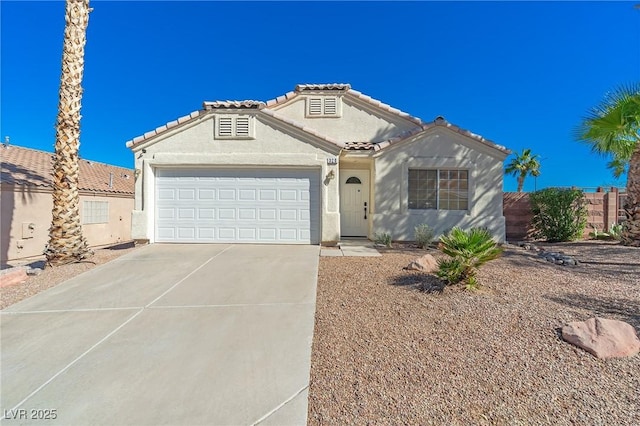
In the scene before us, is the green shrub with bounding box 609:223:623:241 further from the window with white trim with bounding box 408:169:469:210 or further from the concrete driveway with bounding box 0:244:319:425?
the concrete driveway with bounding box 0:244:319:425

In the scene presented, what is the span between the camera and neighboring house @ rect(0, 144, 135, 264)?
13.5m

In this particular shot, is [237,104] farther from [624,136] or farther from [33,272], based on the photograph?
[624,136]

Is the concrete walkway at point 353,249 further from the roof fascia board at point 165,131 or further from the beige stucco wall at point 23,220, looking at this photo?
the beige stucco wall at point 23,220

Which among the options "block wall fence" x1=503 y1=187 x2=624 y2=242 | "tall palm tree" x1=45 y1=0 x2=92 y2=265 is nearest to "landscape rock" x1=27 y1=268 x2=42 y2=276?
"tall palm tree" x1=45 y1=0 x2=92 y2=265

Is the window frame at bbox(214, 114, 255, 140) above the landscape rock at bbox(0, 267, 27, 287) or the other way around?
above

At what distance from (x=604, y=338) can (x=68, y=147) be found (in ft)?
38.4

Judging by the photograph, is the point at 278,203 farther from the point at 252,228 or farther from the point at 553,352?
the point at 553,352

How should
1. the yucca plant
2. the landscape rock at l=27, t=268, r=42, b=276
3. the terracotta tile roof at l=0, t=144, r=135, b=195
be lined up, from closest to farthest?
the yucca plant < the landscape rock at l=27, t=268, r=42, b=276 < the terracotta tile roof at l=0, t=144, r=135, b=195

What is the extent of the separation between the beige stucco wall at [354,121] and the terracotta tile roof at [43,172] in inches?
410

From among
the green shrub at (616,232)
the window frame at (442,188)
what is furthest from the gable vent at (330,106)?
the green shrub at (616,232)

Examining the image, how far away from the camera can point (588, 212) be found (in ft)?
44.2

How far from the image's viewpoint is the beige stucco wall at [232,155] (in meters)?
10.3

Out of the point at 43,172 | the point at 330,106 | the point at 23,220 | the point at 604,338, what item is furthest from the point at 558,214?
the point at 43,172

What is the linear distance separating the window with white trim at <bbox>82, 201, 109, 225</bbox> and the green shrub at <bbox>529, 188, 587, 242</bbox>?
892 inches
